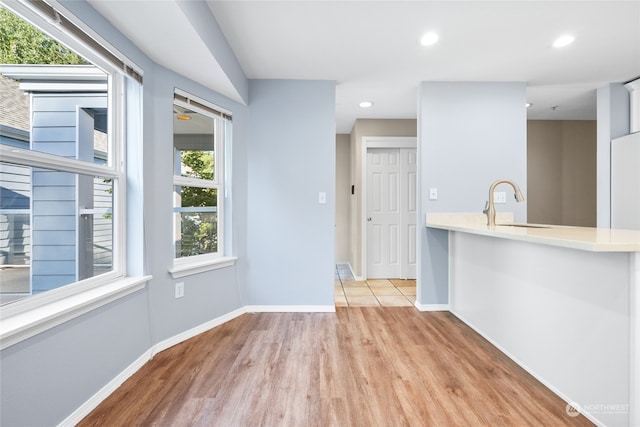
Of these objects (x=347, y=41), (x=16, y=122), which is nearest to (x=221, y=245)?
(x=16, y=122)

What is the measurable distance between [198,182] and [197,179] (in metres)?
0.03

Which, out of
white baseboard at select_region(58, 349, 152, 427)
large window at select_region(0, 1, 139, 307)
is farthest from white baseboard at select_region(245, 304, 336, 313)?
large window at select_region(0, 1, 139, 307)

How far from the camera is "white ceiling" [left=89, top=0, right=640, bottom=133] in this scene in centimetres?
190

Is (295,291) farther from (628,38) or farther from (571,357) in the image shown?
(628,38)

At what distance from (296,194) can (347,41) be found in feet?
4.59

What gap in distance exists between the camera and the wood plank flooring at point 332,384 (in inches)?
57.3

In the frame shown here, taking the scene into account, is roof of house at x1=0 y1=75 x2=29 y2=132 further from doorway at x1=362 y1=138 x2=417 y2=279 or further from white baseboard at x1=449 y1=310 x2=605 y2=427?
doorway at x1=362 y1=138 x2=417 y2=279

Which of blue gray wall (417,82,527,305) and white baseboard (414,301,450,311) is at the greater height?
blue gray wall (417,82,527,305)

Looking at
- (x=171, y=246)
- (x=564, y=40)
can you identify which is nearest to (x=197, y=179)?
(x=171, y=246)

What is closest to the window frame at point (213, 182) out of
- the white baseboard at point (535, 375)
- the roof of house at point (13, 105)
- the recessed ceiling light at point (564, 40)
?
the roof of house at point (13, 105)

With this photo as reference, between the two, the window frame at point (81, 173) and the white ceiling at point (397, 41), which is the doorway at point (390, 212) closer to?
the white ceiling at point (397, 41)

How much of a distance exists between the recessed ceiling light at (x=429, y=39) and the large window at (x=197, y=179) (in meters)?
1.78

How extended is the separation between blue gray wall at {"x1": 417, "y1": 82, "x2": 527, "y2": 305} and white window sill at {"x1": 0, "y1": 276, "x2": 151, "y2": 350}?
8.73ft

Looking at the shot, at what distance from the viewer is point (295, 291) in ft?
9.85
